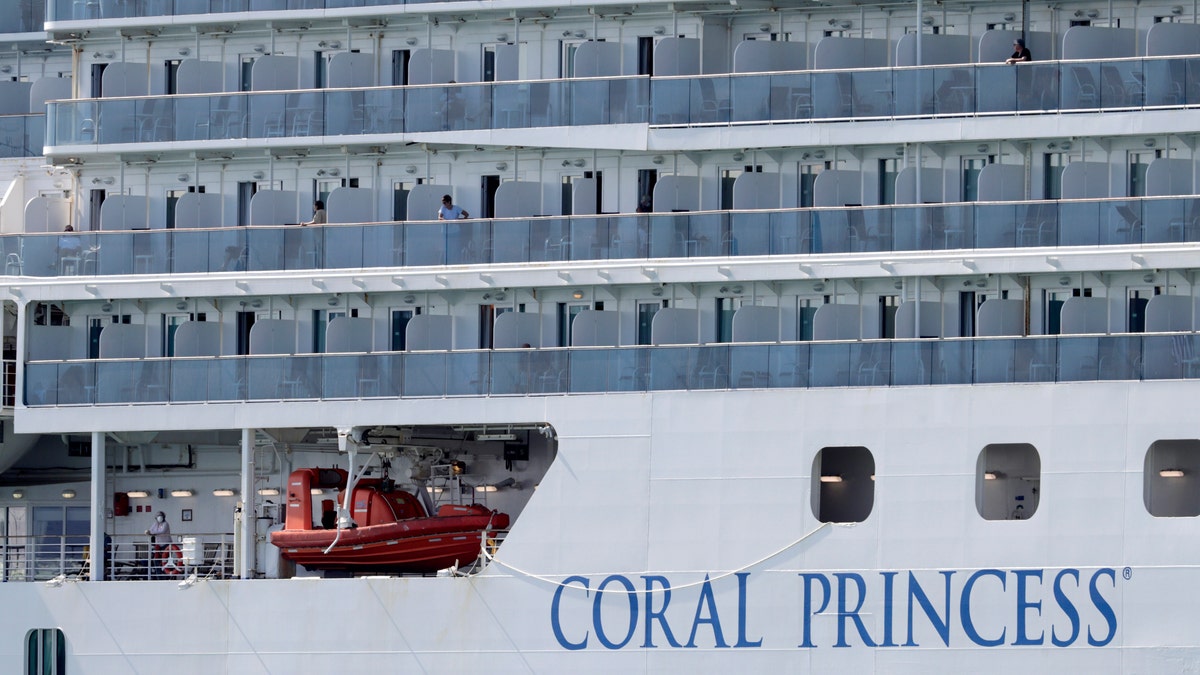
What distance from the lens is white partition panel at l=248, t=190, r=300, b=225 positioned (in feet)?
120

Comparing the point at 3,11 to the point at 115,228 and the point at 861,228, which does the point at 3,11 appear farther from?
the point at 861,228

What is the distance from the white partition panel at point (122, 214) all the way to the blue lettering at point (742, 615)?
11418mm

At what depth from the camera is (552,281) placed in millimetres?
34469

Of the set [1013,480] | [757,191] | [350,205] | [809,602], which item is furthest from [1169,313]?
[350,205]

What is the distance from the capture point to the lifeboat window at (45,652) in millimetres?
34656

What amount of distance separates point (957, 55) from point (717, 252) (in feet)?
15.3

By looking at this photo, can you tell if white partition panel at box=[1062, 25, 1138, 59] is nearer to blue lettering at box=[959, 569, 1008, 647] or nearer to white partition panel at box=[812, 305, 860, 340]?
white partition panel at box=[812, 305, 860, 340]

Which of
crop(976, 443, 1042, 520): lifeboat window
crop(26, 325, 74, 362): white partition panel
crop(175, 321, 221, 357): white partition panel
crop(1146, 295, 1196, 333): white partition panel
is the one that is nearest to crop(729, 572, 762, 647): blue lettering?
crop(976, 443, 1042, 520): lifeboat window

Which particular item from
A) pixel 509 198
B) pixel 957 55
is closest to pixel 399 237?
pixel 509 198

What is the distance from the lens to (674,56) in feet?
116

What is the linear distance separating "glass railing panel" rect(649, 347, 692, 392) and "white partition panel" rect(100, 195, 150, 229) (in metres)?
9.00

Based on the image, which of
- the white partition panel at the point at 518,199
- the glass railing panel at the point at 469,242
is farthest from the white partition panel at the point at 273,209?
the white partition panel at the point at 518,199

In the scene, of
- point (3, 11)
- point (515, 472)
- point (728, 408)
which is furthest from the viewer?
point (3, 11)

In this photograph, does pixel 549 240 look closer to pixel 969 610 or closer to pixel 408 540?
pixel 408 540
